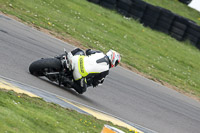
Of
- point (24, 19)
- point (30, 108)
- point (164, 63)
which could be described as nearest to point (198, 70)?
point (164, 63)

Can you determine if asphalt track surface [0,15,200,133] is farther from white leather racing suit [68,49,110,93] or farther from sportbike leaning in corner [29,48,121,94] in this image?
white leather racing suit [68,49,110,93]

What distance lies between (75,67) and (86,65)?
23cm

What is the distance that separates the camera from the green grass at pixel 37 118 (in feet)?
18.1

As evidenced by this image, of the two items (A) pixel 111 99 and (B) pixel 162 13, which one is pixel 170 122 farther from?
(B) pixel 162 13

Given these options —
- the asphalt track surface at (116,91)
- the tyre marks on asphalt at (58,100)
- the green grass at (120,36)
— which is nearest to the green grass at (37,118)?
the tyre marks on asphalt at (58,100)

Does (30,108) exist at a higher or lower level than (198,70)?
higher

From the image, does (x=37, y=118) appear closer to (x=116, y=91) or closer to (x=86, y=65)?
(x=86, y=65)

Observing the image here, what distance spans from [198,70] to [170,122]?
376 inches

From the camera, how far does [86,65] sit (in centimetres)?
889

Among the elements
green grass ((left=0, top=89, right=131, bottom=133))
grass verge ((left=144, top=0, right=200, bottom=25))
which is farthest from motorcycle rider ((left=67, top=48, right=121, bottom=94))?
grass verge ((left=144, top=0, right=200, bottom=25))

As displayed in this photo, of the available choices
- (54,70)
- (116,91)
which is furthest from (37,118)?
(116,91)

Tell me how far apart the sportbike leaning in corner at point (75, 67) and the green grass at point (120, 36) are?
6.67m

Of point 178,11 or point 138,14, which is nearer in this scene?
point 138,14

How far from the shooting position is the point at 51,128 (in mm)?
6047
